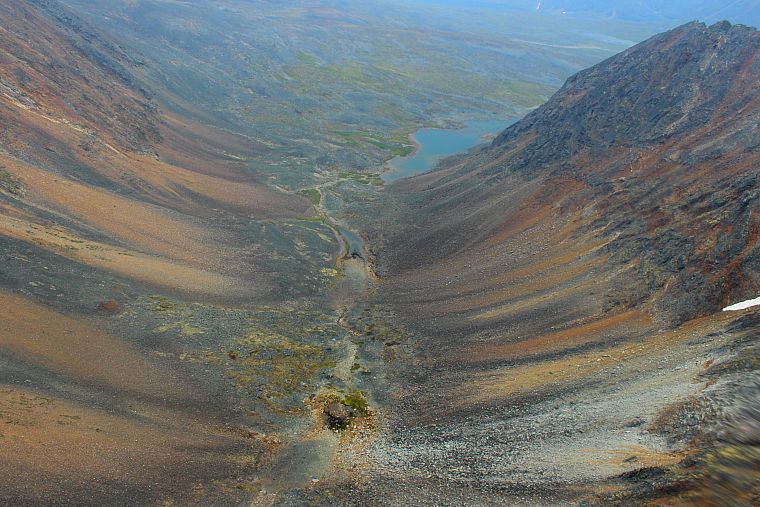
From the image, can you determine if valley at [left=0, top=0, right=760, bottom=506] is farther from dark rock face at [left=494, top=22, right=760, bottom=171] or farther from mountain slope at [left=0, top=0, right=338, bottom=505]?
dark rock face at [left=494, top=22, right=760, bottom=171]

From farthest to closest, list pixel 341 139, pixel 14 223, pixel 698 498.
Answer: pixel 341 139 → pixel 14 223 → pixel 698 498

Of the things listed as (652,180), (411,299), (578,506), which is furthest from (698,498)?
(652,180)

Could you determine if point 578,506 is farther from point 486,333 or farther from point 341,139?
point 341,139

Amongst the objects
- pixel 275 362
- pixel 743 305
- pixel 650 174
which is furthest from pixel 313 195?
pixel 743 305

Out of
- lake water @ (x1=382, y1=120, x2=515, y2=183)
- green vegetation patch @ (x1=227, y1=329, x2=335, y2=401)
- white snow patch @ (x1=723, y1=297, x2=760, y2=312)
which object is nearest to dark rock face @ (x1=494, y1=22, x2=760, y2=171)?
white snow patch @ (x1=723, y1=297, x2=760, y2=312)

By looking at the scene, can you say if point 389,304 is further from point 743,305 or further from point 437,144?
point 437,144

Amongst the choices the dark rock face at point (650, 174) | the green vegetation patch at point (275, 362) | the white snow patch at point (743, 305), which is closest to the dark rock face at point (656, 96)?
the dark rock face at point (650, 174)

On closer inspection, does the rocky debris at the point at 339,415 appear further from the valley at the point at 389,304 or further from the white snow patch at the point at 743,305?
the white snow patch at the point at 743,305
